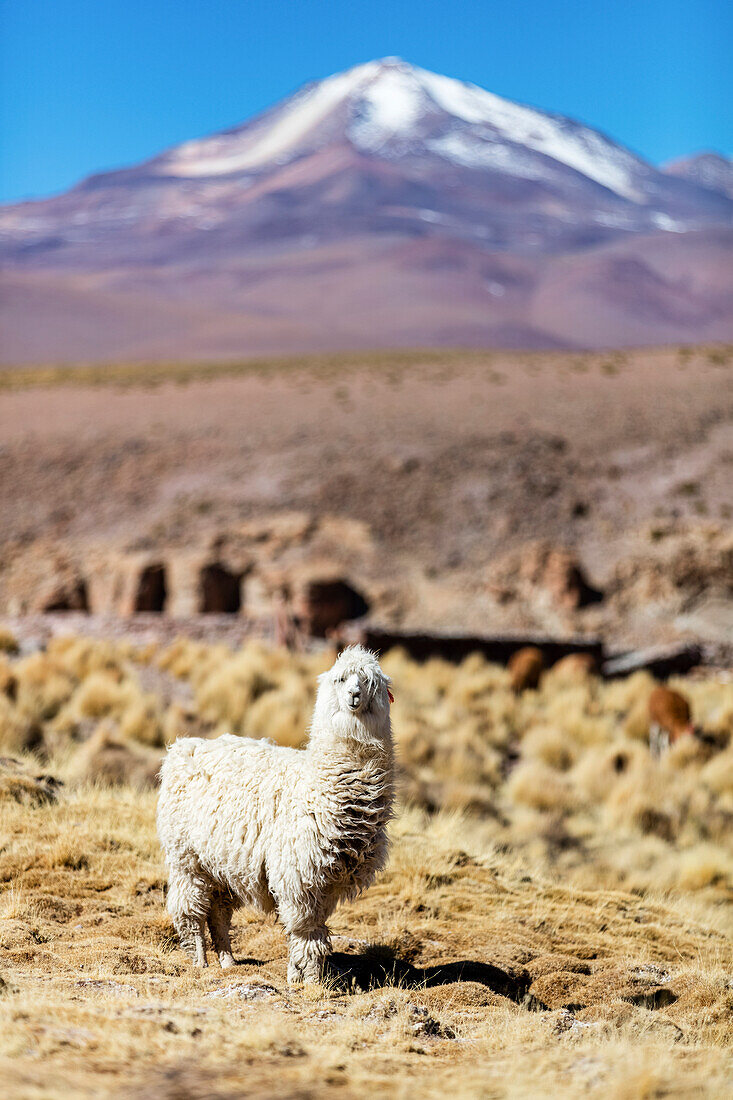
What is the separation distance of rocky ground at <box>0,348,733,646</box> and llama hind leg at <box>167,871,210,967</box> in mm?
19245

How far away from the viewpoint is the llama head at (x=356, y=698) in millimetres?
5605

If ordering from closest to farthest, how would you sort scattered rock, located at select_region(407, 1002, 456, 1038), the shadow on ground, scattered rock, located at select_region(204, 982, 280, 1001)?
scattered rock, located at select_region(407, 1002, 456, 1038) < scattered rock, located at select_region(204, 982, 280, 1001) < the shadow on ground

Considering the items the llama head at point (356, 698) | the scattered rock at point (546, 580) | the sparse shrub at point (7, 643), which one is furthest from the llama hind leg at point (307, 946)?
the scattered rock at point (546, 580)

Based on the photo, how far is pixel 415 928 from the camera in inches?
285

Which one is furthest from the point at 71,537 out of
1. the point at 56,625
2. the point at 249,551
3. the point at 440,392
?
the point at 440,392

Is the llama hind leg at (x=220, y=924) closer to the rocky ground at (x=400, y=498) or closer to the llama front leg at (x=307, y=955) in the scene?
the llama front leg at (x=307, y=955)

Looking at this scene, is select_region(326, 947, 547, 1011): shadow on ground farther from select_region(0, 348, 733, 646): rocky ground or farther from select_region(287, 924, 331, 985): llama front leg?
select_region(0, 348, 733, 646): rocky ground

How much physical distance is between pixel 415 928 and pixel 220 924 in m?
1.53

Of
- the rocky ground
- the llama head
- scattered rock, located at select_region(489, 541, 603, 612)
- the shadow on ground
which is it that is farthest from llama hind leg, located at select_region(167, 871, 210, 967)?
Answer: scattered rock, located at select_region(489, 541, 603, 612)

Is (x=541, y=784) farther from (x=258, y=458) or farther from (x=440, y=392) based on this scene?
(x=440, y=392)

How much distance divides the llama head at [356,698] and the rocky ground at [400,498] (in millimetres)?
19746

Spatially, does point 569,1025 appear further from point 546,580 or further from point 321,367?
point 321,367

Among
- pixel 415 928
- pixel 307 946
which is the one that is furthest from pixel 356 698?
pixel 415 928

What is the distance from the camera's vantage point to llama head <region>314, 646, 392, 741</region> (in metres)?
5.61
